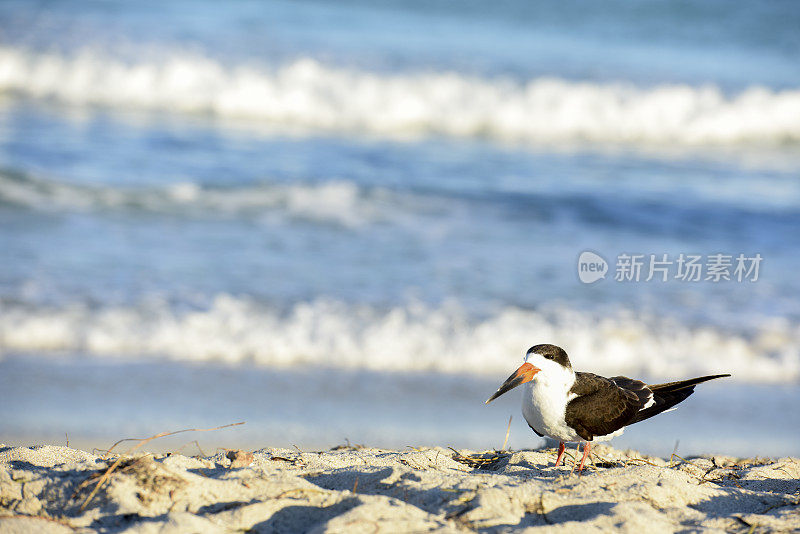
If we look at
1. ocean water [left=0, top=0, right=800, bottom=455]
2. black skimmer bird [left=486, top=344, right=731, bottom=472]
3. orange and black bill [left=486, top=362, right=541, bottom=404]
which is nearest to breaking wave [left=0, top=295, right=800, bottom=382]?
ocean water [left=0, top=0, right=800, bottom=455]

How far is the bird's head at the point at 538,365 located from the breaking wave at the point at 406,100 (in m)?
9.74

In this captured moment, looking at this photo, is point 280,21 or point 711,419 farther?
point 280,21

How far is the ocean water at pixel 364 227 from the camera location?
4652 mm

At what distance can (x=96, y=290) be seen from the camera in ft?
18.6

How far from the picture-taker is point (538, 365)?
2932 millimetres

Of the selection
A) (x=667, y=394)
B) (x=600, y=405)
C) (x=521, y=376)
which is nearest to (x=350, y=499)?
(x=521, y=376)

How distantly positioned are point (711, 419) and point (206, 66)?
11.7 m

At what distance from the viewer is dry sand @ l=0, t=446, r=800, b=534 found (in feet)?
7.30

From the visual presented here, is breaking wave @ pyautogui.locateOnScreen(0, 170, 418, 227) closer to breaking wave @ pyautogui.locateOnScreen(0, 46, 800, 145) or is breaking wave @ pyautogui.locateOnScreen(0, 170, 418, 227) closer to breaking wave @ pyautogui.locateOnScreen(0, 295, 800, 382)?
breaking wave @ pyautogui.locateOnScreen(0, 295, 800, 382)

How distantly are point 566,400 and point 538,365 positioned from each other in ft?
0.58

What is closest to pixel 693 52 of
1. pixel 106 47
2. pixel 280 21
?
pixel 280 21

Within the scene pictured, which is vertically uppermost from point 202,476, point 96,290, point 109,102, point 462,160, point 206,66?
point 206,66

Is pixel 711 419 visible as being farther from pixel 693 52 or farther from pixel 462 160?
pixel 693 52

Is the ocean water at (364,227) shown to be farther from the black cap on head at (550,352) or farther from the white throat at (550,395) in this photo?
the black cap on head at (550,352)
